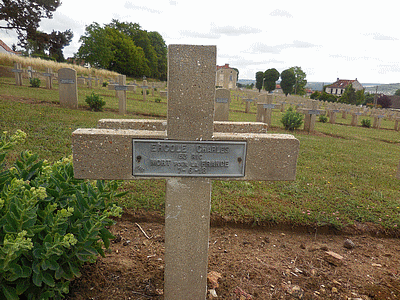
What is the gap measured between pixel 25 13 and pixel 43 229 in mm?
20148

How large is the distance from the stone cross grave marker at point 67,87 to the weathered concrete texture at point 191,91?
10.3m

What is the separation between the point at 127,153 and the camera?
1.88 meters

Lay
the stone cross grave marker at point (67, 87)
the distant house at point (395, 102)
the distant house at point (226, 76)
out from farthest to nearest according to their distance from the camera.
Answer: the distant house at point (226, 76), the distant house at point (395, 102), the stone cross grave marker at point (67, 87)

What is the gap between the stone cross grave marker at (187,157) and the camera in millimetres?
1823

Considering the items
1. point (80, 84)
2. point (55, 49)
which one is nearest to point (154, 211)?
point (55, 49)

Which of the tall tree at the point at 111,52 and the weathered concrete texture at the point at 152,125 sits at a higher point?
the tall tree at the point at 111,52

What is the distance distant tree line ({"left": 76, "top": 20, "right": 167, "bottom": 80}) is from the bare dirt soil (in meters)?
47.2

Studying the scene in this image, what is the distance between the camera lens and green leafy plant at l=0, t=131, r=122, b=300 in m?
1.59

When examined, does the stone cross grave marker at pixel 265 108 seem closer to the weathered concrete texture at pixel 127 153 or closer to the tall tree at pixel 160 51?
the weathered concrete texture at pixel 127 153

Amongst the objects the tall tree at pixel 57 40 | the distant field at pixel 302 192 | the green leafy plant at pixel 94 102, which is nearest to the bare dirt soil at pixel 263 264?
the distant field at pixel 302 192

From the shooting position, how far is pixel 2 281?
170 centimetres

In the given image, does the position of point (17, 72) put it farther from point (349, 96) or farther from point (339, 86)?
point (339, 86)

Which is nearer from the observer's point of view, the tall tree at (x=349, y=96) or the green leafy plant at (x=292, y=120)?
the green leafy plant at (x=292, y=120)

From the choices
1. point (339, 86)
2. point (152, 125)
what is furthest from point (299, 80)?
point (152, 125)
